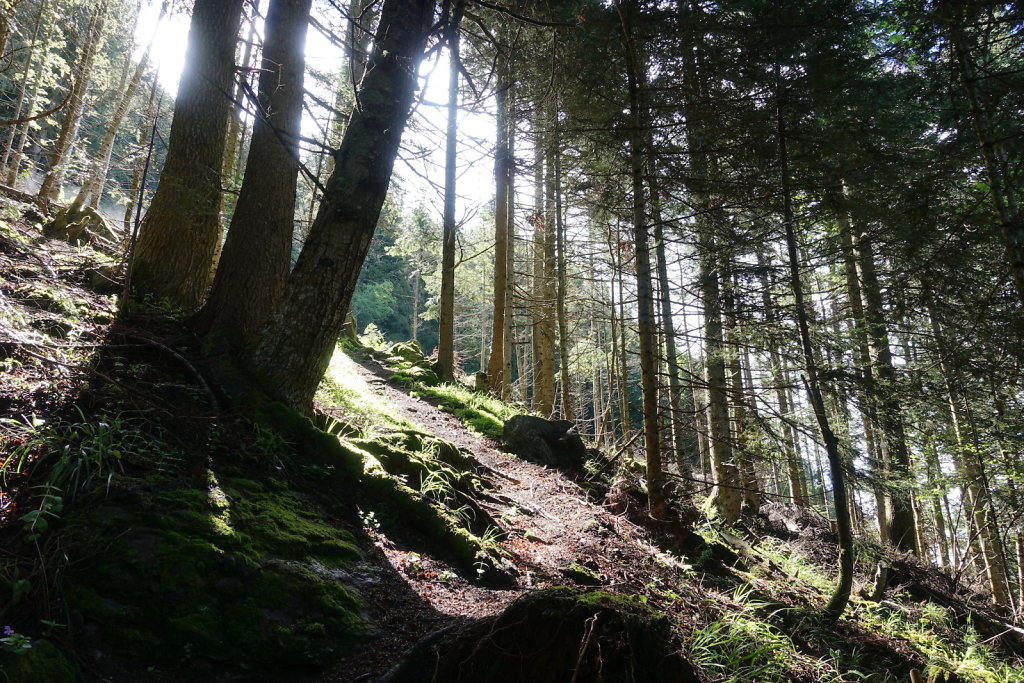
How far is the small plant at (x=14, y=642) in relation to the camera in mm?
1615

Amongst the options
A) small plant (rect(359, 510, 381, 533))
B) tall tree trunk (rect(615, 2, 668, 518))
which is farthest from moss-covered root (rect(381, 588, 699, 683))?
tall tree trunk (rect(615, 2, 668, 518))

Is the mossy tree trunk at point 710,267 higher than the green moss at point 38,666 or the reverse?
higher

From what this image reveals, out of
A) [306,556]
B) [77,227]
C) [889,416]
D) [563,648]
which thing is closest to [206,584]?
[306,556]

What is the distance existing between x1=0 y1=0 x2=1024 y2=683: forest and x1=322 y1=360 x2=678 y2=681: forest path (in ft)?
0.12

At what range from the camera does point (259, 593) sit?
2.40 m

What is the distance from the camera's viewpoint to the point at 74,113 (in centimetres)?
1197

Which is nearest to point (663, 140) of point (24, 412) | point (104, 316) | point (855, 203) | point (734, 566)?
point (855, 203)

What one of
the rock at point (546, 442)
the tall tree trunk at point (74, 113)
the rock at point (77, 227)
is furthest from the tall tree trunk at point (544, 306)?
the tall tree trunk at point (74, 113)

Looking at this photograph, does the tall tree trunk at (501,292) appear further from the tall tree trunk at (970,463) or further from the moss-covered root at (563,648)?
the moss-covered root at (563,648)

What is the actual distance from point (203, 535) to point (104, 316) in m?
3.15

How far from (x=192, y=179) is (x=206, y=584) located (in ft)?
16.6

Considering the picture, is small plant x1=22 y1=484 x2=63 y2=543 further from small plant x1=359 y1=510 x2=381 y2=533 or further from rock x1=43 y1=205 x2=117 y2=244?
rock x1=43 y1=205 x2=117 y2=244

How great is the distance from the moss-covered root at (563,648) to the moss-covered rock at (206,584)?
0.60 metres

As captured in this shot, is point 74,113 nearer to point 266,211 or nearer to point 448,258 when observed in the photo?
point 448,258
